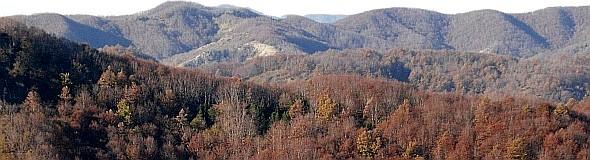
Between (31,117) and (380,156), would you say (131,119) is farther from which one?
(380,156)

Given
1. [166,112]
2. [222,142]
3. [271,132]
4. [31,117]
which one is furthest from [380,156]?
[31,117]

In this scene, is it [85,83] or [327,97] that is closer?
[85,83]

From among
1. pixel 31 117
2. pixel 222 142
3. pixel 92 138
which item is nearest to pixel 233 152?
pixel 222 142

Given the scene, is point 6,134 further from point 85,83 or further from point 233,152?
point 233,152

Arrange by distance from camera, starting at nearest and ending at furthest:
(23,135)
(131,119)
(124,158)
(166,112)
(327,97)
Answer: (23,135)
(124,158)
(131,119)
(166,112)
(327,97)

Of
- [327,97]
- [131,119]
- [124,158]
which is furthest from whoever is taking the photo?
[327,97]

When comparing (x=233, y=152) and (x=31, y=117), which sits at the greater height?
(x=31, y=117)
